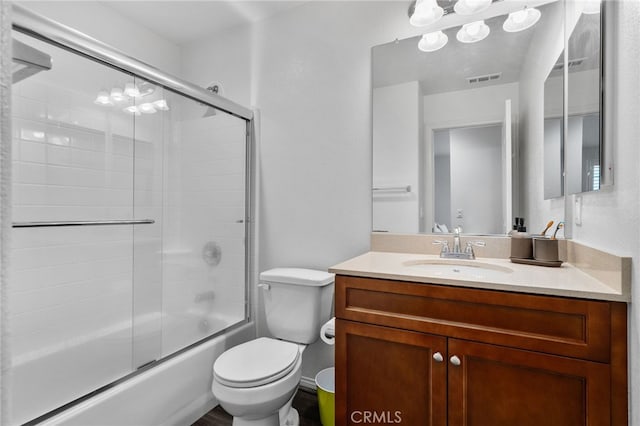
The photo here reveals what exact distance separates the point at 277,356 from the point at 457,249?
1.04m

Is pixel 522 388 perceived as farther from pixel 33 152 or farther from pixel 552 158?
pixel 33 152

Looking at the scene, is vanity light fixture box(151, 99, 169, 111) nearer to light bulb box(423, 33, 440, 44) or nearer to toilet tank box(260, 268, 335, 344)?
toilet tank box(260, 268, 335, 344)

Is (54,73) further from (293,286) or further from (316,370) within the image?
(316,370)

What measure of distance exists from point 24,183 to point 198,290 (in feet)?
3.42

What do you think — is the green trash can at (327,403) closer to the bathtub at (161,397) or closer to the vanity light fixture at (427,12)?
the bathtub at (161,397)

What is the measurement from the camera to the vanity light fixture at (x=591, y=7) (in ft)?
3.69

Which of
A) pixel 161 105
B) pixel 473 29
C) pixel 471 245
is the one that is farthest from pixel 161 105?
pixel 471 245

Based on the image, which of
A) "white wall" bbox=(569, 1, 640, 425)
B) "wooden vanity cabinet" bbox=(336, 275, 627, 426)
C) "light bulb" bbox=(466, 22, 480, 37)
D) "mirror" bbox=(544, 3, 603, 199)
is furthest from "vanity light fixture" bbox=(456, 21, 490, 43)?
"wooden vanity cabinet" bbox=(336, 275, 627, 426)

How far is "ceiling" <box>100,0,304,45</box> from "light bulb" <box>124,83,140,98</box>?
2.73 ft

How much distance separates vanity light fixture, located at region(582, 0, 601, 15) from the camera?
1.12 m

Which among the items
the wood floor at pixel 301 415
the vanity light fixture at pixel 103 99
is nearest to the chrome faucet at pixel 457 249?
the wood floor at pixel 301 415

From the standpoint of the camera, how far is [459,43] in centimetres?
171

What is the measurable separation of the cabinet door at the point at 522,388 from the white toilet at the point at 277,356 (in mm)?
726

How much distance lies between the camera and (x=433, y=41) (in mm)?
1755
